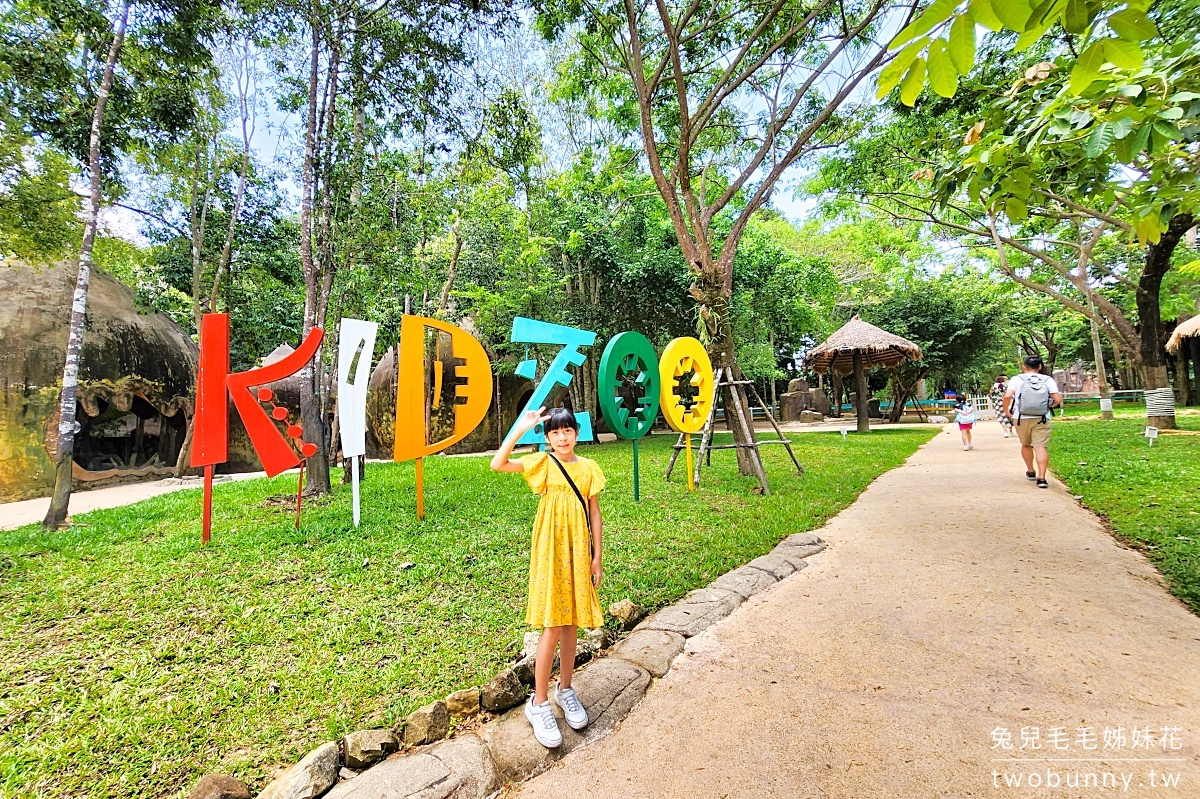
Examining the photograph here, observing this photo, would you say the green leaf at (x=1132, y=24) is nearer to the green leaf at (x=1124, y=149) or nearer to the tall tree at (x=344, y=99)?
the green leaf at (x=1124, y=149)

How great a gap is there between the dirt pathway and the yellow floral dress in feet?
1.88

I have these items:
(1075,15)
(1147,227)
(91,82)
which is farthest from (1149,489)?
(91,82)

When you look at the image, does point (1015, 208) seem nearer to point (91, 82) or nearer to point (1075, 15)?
point (1075, 15)

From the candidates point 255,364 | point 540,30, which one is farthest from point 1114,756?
point 255,364

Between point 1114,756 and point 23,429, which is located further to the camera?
point 23,429

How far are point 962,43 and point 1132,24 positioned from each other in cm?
61

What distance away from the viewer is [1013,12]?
1605 mm

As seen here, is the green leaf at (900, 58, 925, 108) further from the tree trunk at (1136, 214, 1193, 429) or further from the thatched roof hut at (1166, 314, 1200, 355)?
Answer: the thatched roof hut at (1166, 314, 1200, 355)

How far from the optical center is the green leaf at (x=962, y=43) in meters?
1.75

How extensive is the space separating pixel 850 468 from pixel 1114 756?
7164mm

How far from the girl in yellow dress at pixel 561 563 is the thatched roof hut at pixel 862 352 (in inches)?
560

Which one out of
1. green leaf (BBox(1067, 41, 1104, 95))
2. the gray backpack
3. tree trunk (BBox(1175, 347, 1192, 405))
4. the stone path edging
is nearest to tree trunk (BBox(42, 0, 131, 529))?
the stone path edging

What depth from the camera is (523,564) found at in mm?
4246

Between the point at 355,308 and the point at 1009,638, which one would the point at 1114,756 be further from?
the point at 355,308
